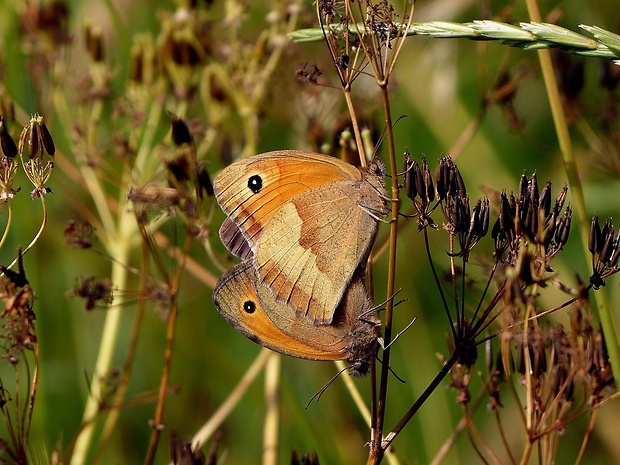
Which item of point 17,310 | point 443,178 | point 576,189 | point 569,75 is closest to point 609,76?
point 569,75

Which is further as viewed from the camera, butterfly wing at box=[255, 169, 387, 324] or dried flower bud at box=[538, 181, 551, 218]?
butterfly wing at box=[255, 169, 387, 324]

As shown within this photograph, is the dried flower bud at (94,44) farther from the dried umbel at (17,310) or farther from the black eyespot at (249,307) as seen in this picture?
the dried umbel at (17,310)

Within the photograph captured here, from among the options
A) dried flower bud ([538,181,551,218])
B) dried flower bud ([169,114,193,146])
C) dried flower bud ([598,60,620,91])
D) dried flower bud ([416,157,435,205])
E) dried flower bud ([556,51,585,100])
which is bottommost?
dried flower bud ([538,181,551,218])

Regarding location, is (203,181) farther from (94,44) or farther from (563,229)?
(94,44)

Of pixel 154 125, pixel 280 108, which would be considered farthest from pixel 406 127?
pixel 154 125

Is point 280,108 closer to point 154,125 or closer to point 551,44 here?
point 154,125

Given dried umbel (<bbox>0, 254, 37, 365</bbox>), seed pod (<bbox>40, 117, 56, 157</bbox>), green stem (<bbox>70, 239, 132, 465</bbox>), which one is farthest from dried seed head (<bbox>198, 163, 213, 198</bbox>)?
dried umbel (<bbox>0, 254, 37, 365</bbox>)

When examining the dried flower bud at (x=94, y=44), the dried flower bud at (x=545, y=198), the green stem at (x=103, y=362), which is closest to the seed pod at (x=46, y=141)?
the green stem at (x=103, y=362)

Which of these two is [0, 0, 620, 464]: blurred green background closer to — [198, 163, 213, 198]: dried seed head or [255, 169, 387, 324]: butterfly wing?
[255, 169, 387, 324]: butterfly wing
